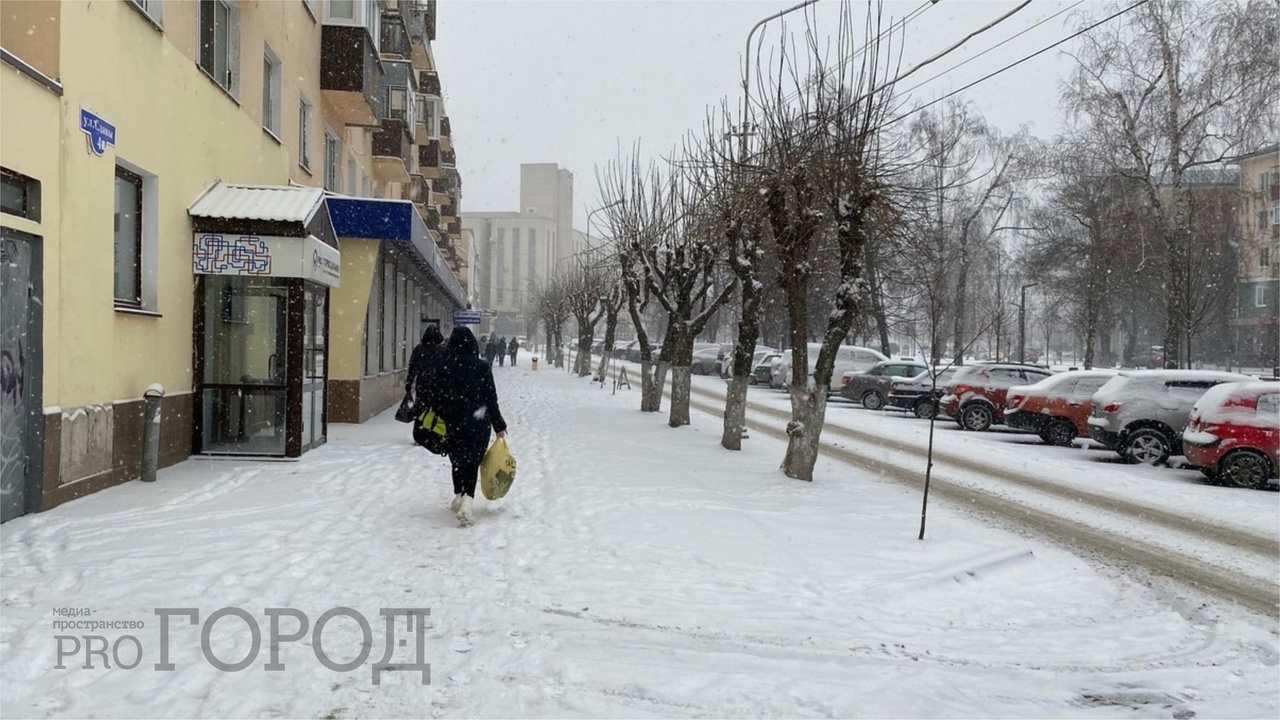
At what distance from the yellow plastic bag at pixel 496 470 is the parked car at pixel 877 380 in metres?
20.4

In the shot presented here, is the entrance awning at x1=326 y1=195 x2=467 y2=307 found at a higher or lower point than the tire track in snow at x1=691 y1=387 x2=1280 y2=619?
higher

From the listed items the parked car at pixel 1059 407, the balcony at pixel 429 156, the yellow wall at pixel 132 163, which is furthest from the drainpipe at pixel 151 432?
the balcony at pixel 429 156

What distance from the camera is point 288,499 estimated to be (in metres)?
8.80

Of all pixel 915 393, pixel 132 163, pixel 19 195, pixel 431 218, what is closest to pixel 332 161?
pixel 132 163

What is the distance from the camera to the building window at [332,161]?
768 inches

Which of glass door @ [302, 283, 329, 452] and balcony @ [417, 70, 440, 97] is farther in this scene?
balcony @ [417, 70, 440, 97]

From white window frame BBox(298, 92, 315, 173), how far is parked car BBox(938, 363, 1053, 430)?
1492 cm

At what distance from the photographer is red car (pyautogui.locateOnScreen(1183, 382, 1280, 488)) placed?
12672 mm

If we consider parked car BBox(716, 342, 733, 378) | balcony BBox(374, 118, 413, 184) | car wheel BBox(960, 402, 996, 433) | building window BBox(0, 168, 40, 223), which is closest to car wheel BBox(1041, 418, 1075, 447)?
car wheel BBox(960, 402, 996, 433)

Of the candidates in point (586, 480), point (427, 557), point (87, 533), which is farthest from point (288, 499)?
point (586, 480)

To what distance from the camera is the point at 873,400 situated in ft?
90.6

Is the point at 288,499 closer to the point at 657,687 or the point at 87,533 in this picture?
the point at 87,533

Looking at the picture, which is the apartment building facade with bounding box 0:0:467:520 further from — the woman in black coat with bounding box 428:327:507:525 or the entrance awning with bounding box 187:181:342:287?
the woman in black coat with bounding box 428:327:507:525

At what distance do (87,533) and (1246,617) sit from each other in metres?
8.46
